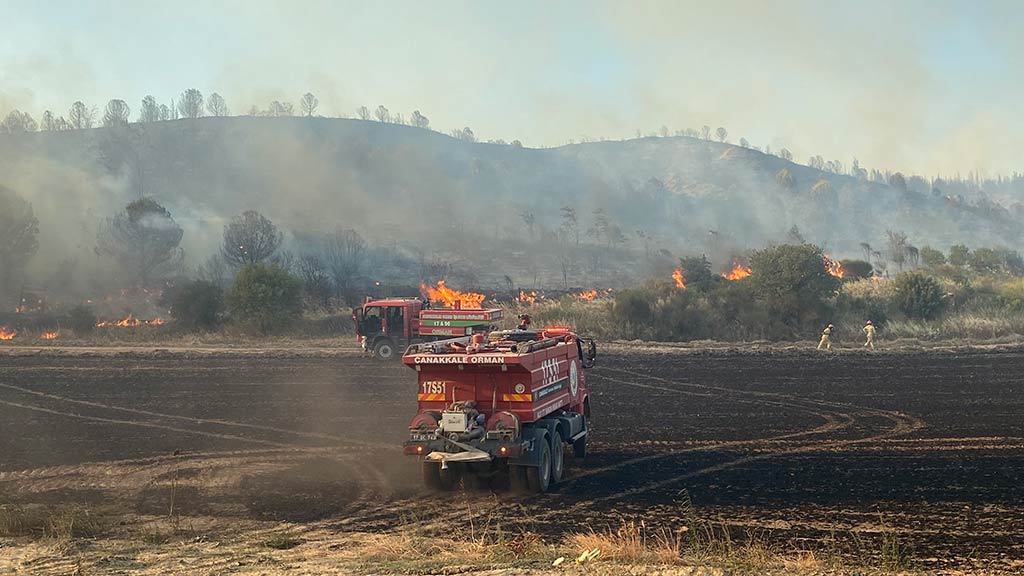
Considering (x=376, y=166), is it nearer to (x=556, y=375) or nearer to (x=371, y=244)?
(x=371, y=244)

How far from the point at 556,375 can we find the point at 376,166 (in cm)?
14966

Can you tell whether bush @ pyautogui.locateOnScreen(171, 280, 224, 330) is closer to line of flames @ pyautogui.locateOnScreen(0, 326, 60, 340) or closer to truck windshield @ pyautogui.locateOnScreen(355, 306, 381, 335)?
line of flames @ pyautogui.locateOnScreen(0, 326, 60, 340)

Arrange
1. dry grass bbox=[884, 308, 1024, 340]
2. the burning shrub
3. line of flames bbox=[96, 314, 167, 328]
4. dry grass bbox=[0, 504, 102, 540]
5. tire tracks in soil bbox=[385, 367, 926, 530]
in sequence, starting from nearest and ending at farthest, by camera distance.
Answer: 1. dry grass bbox=[0, 504, 102, 540]
2. tire tracks in soil bbox=[385, 367, 926, 530]
3. dry grass bbox=[884, 308, 1024, 340]
4. the burning shrub
5. line of flames bbox=[96, 314, 167, 328]

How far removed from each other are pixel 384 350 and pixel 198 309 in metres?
18.1

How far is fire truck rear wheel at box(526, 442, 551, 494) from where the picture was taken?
41.8 ft

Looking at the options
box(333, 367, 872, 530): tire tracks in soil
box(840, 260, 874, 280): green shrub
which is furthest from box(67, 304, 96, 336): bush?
box(840, 260, 874, 280): green shrub

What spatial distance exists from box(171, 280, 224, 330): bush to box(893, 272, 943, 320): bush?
3876 cm

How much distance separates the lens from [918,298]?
44594 mm

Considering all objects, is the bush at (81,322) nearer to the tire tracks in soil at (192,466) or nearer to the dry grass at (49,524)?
the tire tracks in soil at (192,466)

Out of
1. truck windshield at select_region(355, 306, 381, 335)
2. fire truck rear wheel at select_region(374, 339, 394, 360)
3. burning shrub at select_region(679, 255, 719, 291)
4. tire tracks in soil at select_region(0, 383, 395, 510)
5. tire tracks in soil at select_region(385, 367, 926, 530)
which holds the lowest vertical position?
tire tracks in soil at select_region(0, 383, 395, 510)

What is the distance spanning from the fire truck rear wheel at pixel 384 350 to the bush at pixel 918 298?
27755mm

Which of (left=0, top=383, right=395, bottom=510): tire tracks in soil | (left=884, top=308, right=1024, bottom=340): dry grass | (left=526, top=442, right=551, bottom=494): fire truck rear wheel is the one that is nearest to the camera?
(left=526, top=442, right=551, bottom=494): fire truck rear wheel

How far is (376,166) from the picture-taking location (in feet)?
523

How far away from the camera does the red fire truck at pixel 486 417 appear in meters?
12.5
